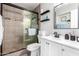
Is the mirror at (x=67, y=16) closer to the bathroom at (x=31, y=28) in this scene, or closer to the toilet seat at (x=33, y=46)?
the bathroom at (x=31, y=28)

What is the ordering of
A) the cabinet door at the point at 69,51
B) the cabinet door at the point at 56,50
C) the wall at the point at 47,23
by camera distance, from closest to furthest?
1. the cabinet door at the point at 69,51
2. the cabinet door at the point at 56,50
3. the wall at the point at 47,23

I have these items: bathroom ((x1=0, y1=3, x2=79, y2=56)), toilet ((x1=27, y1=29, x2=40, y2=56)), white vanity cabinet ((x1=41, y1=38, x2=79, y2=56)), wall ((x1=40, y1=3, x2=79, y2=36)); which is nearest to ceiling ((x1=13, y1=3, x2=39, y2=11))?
bathroom ((x1=0, y1=3, x2=79, y2=56))

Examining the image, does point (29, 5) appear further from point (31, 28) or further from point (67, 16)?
point (67, 16)

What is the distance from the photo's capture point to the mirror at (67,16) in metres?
1.27

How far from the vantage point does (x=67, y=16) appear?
1321 mm

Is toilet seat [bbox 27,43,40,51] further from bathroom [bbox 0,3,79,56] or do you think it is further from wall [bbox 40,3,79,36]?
wall [bbox 40,3,79,36]

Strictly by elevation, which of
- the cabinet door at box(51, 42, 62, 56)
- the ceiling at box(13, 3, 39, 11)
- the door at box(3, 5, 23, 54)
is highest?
the ceiling at box(13, 3, 39, 11)

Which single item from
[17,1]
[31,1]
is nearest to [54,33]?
[31,1]

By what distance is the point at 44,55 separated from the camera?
1191 mm

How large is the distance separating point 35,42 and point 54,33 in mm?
441

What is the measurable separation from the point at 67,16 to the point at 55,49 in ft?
1.72

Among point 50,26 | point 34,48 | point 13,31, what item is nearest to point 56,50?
point 34,48

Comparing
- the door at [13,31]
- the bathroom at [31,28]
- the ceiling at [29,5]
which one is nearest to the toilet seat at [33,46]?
the bathroom at [31,28]

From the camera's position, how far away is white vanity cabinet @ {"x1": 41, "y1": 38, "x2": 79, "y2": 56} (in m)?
0.98
